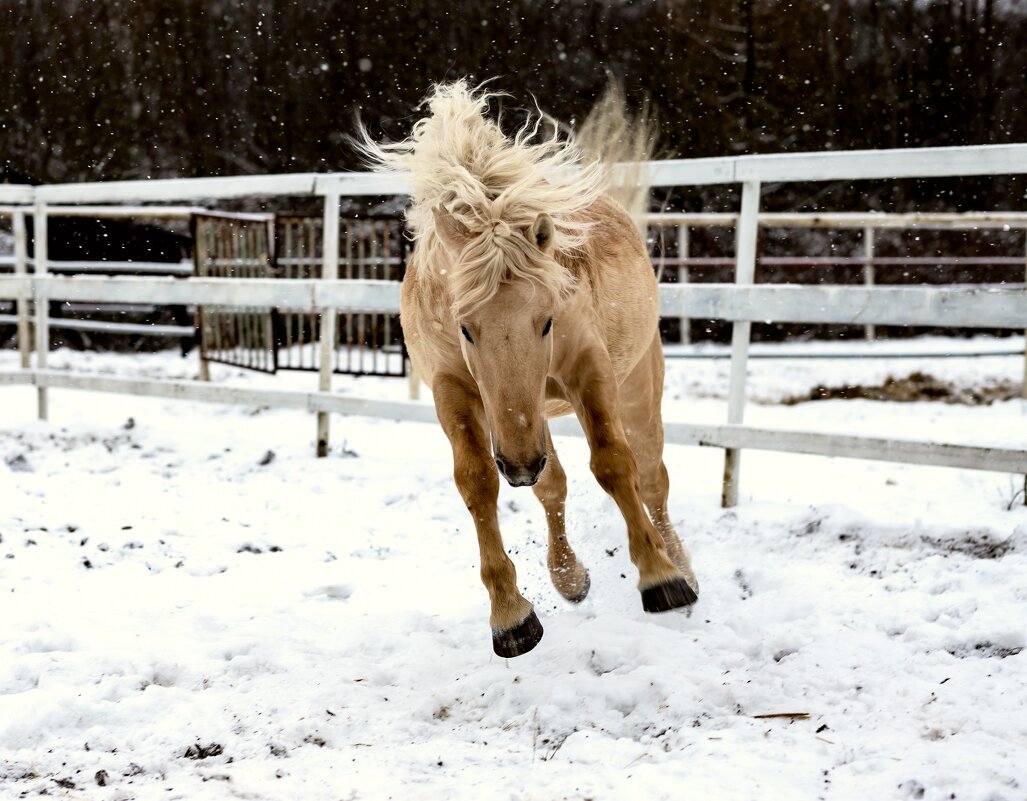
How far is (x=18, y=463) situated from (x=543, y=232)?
13.4 ft

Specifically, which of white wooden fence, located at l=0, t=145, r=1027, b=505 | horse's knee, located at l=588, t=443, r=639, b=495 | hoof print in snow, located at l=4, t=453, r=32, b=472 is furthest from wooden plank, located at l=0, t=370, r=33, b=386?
horse's knee, located at l=588, t=443, r=639, b=495

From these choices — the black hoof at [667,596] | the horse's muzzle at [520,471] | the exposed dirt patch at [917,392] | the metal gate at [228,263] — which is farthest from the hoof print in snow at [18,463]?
the exposed dirt patch at [917,392]

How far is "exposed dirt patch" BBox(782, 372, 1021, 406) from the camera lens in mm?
8094

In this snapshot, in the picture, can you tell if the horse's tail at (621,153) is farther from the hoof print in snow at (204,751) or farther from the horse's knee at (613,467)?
the hoof print in snow at (204,751)

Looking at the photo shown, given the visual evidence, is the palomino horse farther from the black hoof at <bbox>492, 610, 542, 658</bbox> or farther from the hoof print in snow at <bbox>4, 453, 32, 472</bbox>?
the hoof print in snow at <bbox>4, 453, 32, 472</bbox>

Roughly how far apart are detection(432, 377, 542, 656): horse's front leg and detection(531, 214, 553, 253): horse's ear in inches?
20.6

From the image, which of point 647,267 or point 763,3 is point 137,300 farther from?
point 763,3

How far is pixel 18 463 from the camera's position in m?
5.42

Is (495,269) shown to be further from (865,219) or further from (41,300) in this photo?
(865,219)

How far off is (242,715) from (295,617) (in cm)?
80

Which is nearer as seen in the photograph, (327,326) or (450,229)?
(450,229)

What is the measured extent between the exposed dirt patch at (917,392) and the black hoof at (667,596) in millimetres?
5762

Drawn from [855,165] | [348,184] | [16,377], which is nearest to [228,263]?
[16,377]

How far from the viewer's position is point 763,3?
13.7 meters
